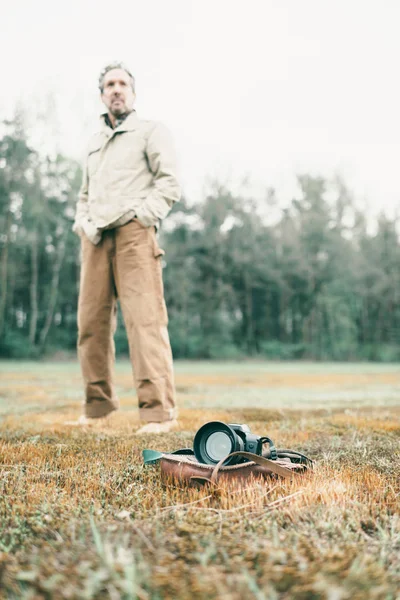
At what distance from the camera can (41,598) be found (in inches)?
47.1

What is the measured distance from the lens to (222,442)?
2426mm

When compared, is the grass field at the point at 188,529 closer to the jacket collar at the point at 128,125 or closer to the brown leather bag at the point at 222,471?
the brown leather bag at the point at 222,471

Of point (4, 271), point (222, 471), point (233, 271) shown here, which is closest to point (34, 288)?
point (4, 271)

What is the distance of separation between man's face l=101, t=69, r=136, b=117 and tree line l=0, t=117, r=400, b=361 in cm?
2411

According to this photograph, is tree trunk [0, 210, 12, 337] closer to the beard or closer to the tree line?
the tree line

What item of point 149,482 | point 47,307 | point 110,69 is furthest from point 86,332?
point 47,307

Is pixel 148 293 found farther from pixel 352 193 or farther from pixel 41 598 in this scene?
pixel 352 193

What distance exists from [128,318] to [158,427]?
842mm

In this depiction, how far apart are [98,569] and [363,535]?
708 mm

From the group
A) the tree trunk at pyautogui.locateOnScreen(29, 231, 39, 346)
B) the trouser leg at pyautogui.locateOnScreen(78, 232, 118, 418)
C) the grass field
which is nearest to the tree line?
the tree trunk at pyautogui.locateOnScreen(29, 231, 39, 346)

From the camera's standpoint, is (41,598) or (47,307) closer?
(41,598)

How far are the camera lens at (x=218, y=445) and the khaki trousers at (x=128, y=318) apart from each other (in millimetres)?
1807

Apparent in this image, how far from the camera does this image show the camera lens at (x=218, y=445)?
241 centimetres

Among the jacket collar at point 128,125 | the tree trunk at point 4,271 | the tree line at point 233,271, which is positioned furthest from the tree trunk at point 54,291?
the jacket collar at point 128,125
